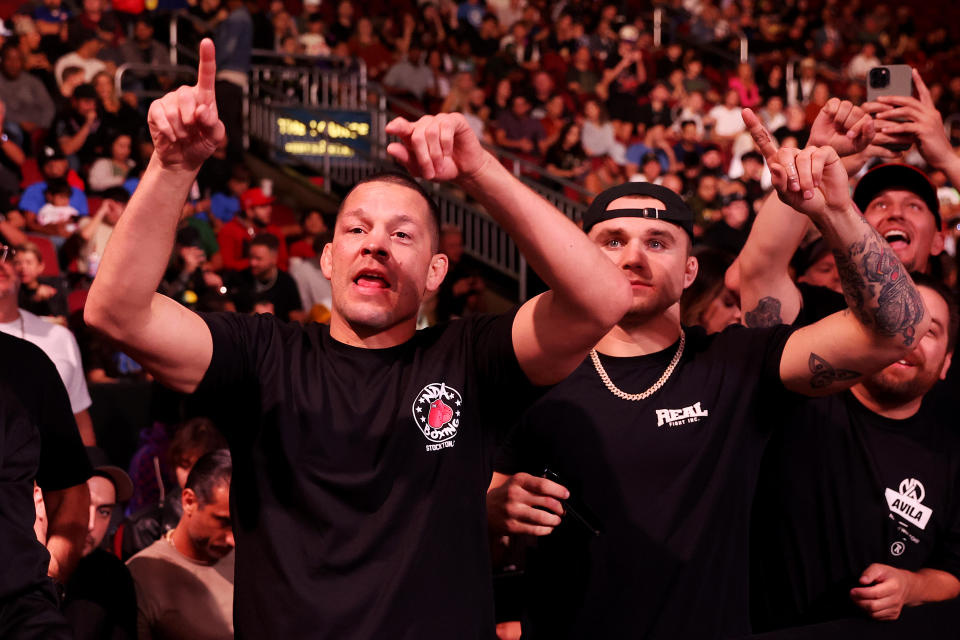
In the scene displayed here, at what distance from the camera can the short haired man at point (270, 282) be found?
8.10m

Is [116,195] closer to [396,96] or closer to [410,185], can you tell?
[396,96]

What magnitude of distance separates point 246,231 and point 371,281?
710 centimetres

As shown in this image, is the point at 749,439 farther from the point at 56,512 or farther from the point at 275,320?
the point at 56,512

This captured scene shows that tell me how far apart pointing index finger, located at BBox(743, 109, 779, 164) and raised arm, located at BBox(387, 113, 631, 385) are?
47 cm

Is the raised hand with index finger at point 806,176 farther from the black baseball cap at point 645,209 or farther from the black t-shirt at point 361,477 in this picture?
the black t-shirt at point 361,477

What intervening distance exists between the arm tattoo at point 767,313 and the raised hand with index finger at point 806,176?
32.5 inches

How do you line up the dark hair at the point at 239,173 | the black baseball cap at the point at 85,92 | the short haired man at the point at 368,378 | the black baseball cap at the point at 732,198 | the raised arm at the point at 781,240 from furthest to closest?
the black baseball cap at the point at 732,198, the dark hair at the point at 239,173, the black baseball cap at the point at 85,92, the raised arm at the point at 781,240, the short haired man at the point at 368,378

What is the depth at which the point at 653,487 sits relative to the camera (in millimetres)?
2787

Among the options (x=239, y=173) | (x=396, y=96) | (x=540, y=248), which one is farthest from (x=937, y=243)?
(x=396, y=96)

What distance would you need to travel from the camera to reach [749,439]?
9.45ft

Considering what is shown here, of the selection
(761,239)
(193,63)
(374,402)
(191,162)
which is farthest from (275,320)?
(193,63)

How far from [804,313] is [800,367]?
40.7 inches

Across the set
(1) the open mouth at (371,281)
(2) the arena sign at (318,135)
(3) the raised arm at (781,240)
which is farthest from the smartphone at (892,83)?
(2) the arena sign at (318,135)

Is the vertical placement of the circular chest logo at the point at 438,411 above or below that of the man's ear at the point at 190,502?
above
